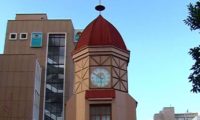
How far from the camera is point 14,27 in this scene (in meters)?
80.6

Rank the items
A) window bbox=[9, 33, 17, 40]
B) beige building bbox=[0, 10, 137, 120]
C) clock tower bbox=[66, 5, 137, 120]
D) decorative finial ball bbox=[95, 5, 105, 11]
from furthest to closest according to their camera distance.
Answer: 1. window bbox=[9, 33, 17, 40]
2. decorative finial ball bbox=[95, 5, 105, 11]
3. beige building bbox=[0, 10, 137, 120]
4. clock tower bbox=[66, 5, 137, 120]

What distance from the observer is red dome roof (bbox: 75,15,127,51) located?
36.1 metres

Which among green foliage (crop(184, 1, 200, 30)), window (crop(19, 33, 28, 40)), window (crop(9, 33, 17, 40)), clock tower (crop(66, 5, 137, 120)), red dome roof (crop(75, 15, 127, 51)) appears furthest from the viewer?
window (crop(9, 33, 17, 40))

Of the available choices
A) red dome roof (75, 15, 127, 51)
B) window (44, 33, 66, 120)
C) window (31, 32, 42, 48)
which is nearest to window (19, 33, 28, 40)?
window (31, 32, 42, 48)

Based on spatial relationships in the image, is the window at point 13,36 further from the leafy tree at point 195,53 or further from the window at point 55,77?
the leafy tree at point 195,53

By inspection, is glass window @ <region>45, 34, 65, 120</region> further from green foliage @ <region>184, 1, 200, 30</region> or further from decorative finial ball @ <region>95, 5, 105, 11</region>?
green foliage @ <region>184, 1, 200, 30</region>

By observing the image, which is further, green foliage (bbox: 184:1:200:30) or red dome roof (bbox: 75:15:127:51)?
red dome roof (bbox: 75:15:127:51)

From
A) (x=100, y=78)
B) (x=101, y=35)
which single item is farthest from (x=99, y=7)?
(x=100, y=78)

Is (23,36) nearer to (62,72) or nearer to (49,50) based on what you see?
(49,50)

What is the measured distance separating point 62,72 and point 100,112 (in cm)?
4491

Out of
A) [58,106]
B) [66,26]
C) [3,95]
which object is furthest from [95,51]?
[66,26]

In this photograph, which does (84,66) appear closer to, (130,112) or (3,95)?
(130,112)

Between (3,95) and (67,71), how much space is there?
17.0 m

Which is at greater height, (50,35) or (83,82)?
(50,35)
